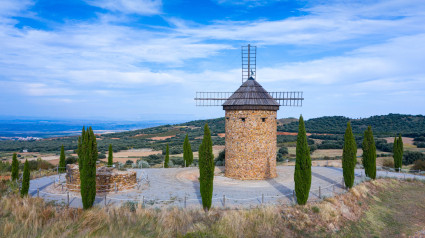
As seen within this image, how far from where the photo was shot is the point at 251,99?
70.6ft

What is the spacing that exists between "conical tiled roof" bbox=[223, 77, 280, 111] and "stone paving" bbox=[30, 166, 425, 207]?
545cm

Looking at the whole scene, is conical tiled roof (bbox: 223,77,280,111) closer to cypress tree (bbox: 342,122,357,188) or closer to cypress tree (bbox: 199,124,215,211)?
cypress tree (bbox: 342,122,357,188)

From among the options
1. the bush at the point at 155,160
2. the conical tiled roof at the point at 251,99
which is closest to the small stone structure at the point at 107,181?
the conical tiled roof at the point at 251,99

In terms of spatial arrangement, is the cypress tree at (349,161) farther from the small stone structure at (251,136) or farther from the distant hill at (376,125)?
the distant hill at (376,125)

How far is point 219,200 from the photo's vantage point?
16.1m

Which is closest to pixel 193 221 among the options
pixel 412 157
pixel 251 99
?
pixel 251 99

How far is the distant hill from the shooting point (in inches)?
3017

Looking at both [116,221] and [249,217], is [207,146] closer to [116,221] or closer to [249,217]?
[249,217]

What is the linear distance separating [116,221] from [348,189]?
14.3m

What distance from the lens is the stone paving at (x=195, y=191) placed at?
15.7 m

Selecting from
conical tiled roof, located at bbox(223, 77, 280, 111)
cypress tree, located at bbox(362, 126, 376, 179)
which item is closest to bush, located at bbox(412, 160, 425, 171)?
cypress tree, located at bbox(362, 126, 376, 179)

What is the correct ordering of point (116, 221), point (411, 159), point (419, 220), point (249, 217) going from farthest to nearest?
1. point (411, 159)
2. point (419, 220)
3. point (249, 217)
4. point (116, 221)

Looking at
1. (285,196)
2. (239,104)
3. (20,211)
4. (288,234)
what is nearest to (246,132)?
(239,104)

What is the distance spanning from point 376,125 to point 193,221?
87096 millimetres
